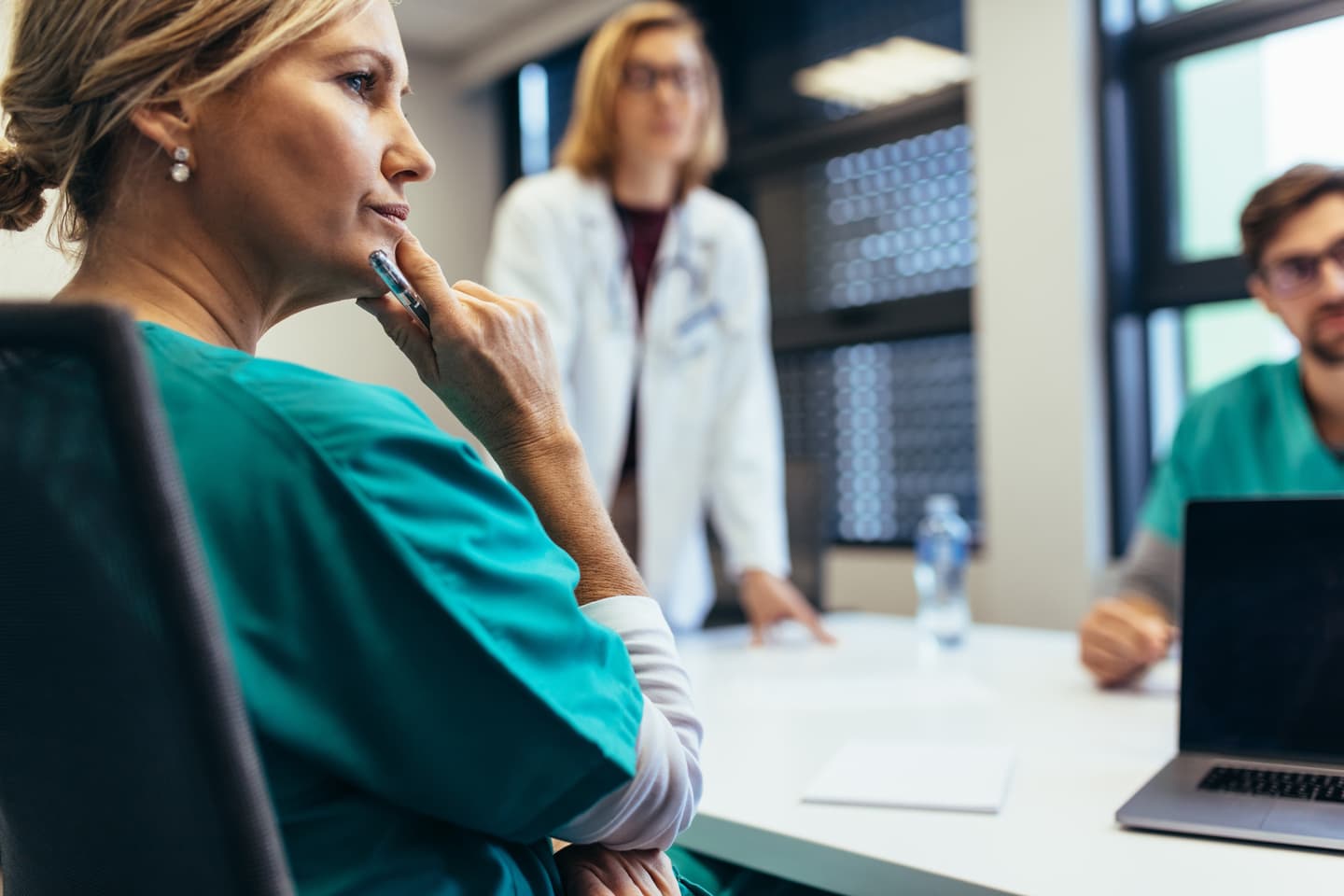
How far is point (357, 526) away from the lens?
→ 1.74ft

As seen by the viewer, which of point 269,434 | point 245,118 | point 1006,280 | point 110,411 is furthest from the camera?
point 1006,280

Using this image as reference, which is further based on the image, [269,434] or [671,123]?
[671,123]

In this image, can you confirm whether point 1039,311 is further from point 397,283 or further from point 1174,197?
point 397,283

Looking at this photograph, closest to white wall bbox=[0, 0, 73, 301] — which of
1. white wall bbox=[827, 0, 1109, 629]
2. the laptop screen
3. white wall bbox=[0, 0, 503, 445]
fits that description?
white wall bbox=[0, 0, 503, 445]

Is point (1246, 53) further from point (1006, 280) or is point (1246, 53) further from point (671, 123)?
point (671, 123)

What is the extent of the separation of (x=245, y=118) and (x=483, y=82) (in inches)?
52.3

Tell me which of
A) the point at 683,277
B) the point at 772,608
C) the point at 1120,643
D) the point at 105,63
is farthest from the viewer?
the point at 683,277

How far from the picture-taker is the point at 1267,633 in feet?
3.32

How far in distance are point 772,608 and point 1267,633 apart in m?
0.88

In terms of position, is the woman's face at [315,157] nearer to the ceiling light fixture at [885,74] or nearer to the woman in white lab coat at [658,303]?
the woman in white lab coat at [658,303]

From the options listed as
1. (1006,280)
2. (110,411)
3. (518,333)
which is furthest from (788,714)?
(1006,280)

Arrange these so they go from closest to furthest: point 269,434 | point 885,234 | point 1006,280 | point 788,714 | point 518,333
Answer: point 269,434 < point 518,333 < point 788,714 < point 1006,280 < point 885,234

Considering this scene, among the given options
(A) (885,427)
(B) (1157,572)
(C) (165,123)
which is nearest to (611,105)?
(B) (1157,572)

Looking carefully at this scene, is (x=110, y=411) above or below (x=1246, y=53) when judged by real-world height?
below
